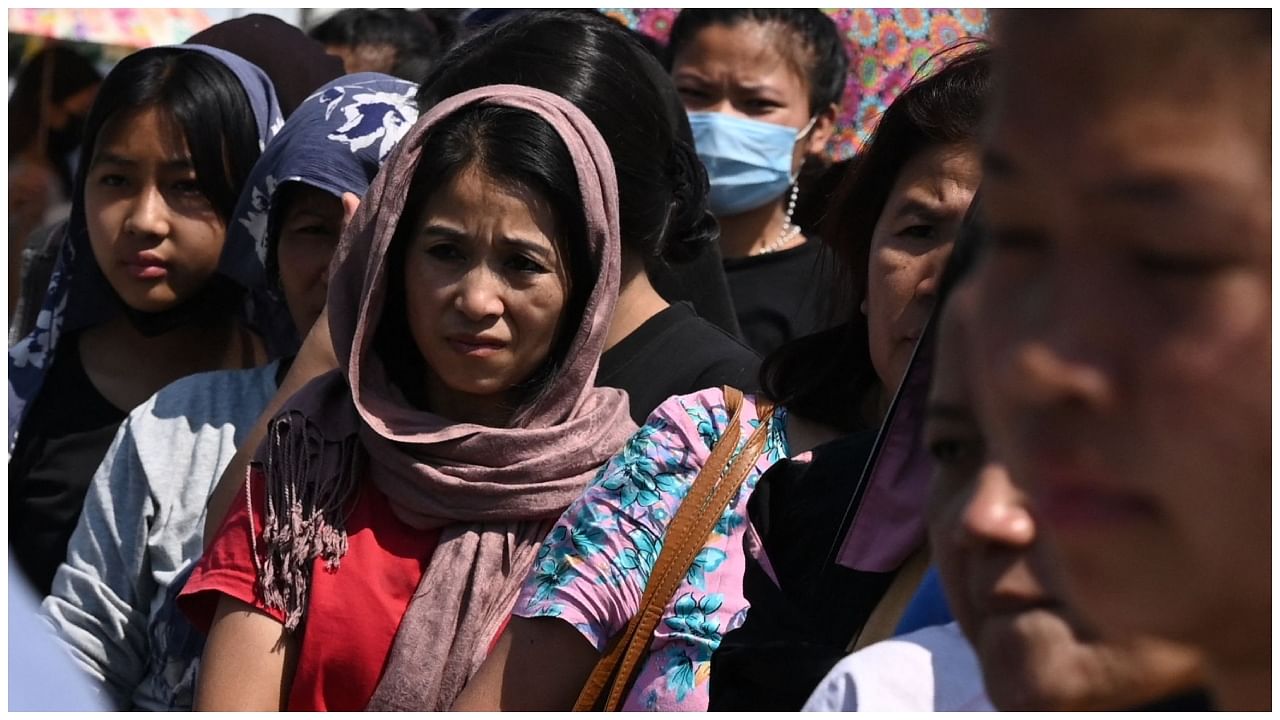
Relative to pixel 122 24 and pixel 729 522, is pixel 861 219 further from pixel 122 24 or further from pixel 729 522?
pixel 122 24

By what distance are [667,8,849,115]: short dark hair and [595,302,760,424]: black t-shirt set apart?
4.92 feet

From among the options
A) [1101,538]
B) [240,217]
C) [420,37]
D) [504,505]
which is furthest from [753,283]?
[1101,538]

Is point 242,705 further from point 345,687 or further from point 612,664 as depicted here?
point 612,664

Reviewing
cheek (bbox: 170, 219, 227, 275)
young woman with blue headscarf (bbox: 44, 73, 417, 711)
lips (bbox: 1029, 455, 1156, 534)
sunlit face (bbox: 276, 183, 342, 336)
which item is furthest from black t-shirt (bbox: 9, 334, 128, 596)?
lips (bbox: 1029, 455, 1156, 534)

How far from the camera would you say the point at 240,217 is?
129 inches

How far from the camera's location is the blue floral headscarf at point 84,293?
3352 millimetres

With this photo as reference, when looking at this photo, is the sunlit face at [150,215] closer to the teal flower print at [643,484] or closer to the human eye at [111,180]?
the human eye at [111,180]

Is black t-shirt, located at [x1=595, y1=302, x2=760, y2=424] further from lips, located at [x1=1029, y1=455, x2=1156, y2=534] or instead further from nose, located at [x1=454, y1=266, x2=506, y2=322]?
lips, located at [x1=1029, y1=455, x2=1156, y2=534]

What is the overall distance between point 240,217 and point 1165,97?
117 inches

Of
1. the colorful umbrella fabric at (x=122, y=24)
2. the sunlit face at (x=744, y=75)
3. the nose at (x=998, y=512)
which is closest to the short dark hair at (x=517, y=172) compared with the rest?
the sunlit face at (x=744, y=75)

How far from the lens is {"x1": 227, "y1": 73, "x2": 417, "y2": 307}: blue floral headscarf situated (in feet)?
10.2

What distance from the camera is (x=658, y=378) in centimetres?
270

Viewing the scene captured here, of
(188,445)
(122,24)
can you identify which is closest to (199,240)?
(188,445)

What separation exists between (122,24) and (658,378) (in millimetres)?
4823
